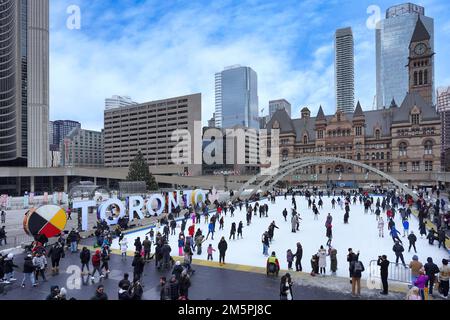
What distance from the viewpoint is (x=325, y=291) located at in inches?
468

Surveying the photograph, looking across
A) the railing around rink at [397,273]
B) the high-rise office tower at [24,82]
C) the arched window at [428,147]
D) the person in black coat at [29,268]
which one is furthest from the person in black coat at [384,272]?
the high-rise office tower at [24,82]

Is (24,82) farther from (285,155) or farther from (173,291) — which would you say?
(173,291)

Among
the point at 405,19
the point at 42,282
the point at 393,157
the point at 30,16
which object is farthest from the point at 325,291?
the point at 405,19

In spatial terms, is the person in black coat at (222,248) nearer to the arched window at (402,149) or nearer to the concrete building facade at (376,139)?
the concrete building facade at (376,139)

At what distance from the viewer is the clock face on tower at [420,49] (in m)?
89.9

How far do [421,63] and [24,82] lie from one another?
13202 centimetres

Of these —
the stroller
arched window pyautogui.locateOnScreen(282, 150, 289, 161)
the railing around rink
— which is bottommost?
the railing around rink

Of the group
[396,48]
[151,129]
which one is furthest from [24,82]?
[396,48]

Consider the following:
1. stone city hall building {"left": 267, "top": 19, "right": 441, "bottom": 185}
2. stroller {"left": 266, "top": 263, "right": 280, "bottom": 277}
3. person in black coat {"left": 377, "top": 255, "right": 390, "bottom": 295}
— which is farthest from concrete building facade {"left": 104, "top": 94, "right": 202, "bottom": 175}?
person in black coat {"left": 377, "top": 255, "right": 390, "bottom": 295}

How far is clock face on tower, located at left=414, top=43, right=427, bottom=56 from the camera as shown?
89.9 meters

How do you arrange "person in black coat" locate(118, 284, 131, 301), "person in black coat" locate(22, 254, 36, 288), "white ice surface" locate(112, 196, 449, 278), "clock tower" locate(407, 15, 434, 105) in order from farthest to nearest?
"clock tower" locate(407, 15, 434, 105) < "white ice surface" locate(112, 196, 449, 278) < "person in black coat" locate(22, 254, 36, 288) < "person in black coat" locate(118, 284, 131, 301)

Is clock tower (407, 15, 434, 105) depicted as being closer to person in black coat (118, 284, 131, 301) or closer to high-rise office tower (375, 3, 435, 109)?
high-rise office tower (375, 3, 435, 109)

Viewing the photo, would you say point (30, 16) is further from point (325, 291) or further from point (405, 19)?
point (405, 19)

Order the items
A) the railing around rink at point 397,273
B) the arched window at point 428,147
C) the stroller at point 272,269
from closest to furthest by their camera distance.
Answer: the railing around rink at point 397,273 → the stroller at point 272,269 → the arched window at point 428,147
